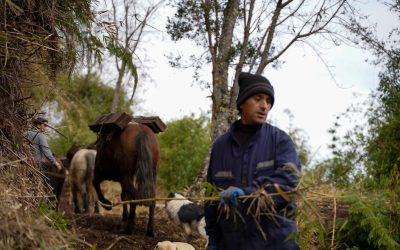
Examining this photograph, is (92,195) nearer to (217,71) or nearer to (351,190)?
(217,71)

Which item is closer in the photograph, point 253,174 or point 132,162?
point 253,174

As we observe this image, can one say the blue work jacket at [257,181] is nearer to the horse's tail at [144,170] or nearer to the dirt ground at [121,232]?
the dirt ground at [121,232]

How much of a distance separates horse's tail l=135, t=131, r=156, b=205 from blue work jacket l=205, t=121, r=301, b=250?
471cm

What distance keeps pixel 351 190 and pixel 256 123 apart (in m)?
1.04

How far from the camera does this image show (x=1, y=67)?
5.00m

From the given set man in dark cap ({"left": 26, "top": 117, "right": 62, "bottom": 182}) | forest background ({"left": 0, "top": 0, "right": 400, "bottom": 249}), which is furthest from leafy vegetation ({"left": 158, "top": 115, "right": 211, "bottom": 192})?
man in dark cap ({"left": 26, "top": 117, "right": 62, "bottom": 182})

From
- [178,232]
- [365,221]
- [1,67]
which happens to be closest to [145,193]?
[178,232]

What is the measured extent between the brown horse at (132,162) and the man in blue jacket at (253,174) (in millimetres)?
4783

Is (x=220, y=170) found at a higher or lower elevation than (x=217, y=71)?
lower

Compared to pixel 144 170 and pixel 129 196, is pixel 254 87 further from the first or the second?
pixel 129 196

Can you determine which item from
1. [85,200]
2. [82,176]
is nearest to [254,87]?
[82,176]

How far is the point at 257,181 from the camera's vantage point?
143 inches

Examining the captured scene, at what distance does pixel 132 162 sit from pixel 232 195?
5742 mm

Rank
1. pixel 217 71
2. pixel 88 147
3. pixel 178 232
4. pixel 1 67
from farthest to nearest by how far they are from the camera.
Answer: pixel 88 147 < pixel 217 71 < pixel 178 232 < pixel 1 67
